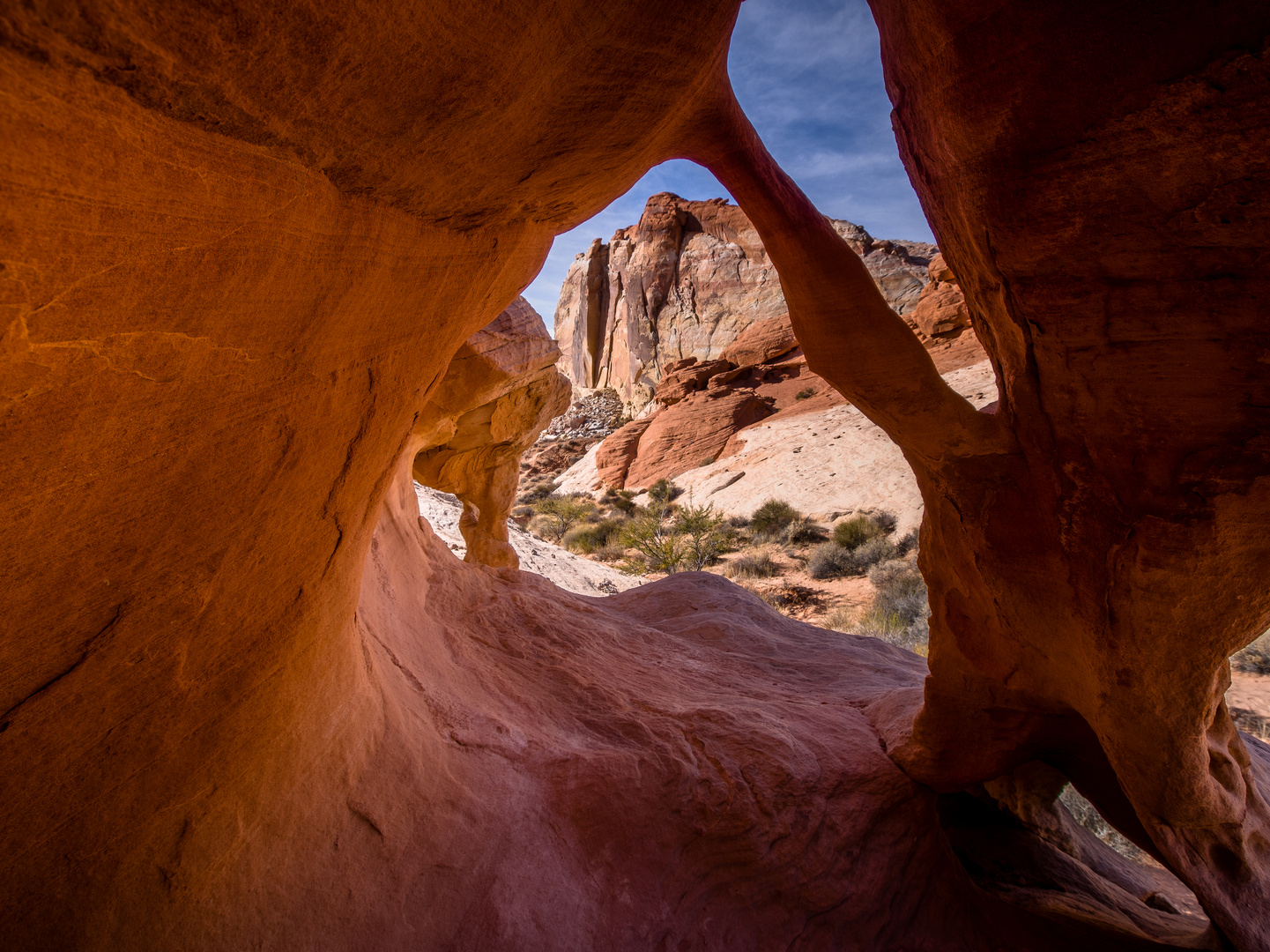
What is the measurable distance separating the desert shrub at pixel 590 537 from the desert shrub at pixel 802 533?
4.50 metres

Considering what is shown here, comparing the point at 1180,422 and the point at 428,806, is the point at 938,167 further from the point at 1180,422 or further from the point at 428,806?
the point at 428,806

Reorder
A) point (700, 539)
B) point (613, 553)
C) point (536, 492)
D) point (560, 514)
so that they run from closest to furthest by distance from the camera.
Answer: point (700, 539) < point (613, 553) < point (560, 514) < point (536, 492)

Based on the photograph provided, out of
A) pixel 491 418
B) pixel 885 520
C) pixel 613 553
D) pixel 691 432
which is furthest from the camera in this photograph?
pixel 691 432

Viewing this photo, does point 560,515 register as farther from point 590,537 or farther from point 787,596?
point 787,596

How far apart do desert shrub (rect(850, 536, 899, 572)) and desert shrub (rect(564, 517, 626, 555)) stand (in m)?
6.40

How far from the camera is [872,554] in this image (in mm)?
12484

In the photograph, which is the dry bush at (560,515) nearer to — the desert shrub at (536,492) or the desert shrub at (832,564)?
the desert shrub at (536,492)

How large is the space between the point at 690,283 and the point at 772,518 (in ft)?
74.1

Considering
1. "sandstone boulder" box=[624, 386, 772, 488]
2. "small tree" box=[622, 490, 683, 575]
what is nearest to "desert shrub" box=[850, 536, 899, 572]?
"small tree" box=[622, 490, 683, 575]

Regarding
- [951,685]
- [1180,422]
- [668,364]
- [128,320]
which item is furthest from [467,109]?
[668,364]

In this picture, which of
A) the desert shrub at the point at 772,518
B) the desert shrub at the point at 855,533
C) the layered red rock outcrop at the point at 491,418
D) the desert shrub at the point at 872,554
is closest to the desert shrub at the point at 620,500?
the desert shrub at the point at 772,518

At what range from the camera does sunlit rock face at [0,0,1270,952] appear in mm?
1138

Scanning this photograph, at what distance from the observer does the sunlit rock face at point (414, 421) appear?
3.73 feet

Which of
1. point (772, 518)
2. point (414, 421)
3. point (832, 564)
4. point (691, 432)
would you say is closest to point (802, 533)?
point (772, 518)
